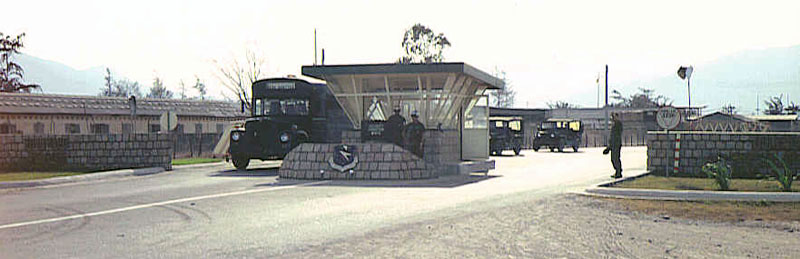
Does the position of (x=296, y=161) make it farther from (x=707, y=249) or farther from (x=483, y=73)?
(x=707, y=249)

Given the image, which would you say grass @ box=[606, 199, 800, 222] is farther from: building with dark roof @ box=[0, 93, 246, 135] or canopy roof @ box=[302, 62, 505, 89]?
building with dark roof @ box=[0, 93, 246, 135]

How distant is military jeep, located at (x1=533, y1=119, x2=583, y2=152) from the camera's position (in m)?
41.8

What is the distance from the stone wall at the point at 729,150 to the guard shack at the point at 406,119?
15.7 ft

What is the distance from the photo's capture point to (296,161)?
1773 centimetres

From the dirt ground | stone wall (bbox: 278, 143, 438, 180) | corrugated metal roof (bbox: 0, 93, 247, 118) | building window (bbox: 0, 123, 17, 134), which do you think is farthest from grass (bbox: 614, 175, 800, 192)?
corrugated metal roof (bbox: 0, 93, 247, 118)

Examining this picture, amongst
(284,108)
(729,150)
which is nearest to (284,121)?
(284,108)

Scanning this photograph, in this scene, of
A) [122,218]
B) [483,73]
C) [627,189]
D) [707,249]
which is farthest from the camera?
[483,73]

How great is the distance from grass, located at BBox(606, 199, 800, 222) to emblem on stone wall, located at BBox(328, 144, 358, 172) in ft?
21.7

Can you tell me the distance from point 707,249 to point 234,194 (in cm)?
876

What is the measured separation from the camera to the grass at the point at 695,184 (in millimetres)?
14219

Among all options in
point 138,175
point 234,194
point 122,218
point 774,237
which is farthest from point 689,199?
point 138,175

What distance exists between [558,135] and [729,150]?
23.8m

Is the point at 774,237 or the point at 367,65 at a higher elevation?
the point at 367,65

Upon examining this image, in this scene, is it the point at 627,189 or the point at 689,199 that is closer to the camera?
the point at 689,199
